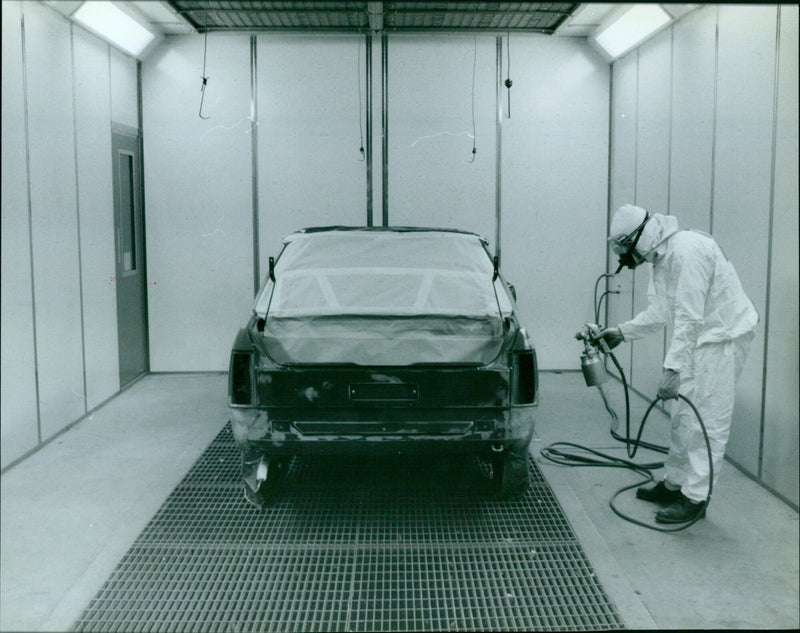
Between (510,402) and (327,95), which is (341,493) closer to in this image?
(510,402)

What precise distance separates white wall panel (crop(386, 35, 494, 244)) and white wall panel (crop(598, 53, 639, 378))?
3.43 ft

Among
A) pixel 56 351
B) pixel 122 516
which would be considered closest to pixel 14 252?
pixel 56 351

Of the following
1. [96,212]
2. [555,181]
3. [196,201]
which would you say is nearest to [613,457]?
[555,181]

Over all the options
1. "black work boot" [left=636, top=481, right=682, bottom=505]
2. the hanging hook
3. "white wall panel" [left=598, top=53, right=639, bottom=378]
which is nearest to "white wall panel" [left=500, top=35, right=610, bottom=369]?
the hanging hook

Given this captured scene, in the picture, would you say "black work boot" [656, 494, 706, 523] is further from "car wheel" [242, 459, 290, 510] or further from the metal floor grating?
"car wheel" [242, 459, 290, 510]

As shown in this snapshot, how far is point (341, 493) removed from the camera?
199 inches

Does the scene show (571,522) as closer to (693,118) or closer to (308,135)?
(693,118)

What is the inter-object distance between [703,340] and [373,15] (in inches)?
201

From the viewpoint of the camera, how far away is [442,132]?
880 cm

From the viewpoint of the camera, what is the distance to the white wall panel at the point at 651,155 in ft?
23.2

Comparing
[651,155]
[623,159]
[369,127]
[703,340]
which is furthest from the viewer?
[369,127]

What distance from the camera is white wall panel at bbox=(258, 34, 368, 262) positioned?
8648 millimetres

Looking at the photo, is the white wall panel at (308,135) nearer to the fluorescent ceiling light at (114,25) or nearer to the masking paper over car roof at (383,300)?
the fluorescent ceiling light at (114,25)

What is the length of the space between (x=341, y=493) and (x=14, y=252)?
108 inches
